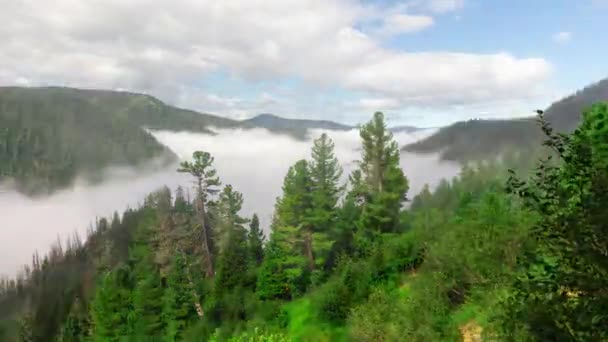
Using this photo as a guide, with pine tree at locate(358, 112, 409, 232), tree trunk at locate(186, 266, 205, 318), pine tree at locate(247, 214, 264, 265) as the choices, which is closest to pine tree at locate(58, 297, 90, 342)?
pine tree at locate(247, 214, 264, 265)

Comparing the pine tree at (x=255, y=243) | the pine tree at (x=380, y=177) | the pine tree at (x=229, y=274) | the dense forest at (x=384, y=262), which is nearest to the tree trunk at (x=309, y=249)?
the dense forest at (x=384, y=262)

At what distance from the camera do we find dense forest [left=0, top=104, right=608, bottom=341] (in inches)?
367

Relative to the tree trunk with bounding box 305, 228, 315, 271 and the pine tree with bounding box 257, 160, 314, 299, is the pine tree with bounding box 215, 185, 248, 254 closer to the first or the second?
the pine tree with bounding box 257, 160, 314, 299

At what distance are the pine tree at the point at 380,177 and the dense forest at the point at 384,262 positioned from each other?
0.16 metres

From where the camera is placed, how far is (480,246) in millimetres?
30719

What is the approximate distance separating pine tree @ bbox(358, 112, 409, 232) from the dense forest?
16cm

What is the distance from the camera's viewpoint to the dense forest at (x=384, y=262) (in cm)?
931

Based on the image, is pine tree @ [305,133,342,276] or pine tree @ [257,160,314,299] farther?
pine tree @ [305,133,342,276]

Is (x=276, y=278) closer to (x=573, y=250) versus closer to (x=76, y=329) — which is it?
(x=573, y=250)

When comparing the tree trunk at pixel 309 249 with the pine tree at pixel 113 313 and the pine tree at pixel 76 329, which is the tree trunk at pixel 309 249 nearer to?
the pine tree at pixel 113 313

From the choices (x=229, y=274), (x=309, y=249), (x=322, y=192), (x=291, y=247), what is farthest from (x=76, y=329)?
(x=322, y=192)

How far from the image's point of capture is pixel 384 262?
172 ft

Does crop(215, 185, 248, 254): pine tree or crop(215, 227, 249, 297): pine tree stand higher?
crop(215, 185, 248, 254): pine tree

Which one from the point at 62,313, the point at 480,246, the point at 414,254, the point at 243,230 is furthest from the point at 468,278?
the point at 62,313
